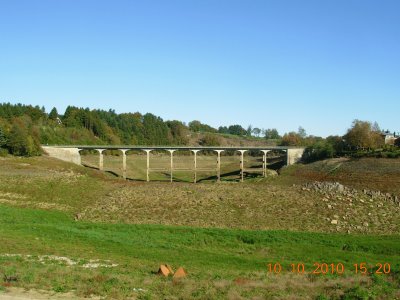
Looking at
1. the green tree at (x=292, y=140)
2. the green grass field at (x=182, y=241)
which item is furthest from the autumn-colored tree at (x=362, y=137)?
the green tree at (x=292, y=140)

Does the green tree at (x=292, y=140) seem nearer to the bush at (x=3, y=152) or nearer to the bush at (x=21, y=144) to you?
the bush at (x=21, y=144)

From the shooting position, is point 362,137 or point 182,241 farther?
point 362,137

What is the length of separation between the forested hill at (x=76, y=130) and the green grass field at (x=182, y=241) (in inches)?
1079

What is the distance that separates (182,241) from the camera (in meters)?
29.1

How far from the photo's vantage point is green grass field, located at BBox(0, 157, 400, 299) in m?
16.5

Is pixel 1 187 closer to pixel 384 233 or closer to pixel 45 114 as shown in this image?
pixel 384 233

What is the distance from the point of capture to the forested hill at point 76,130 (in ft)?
263

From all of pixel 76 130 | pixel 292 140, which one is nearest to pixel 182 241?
pixel 76 130

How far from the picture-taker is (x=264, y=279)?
1836 cm

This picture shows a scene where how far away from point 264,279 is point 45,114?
13288 centimetres

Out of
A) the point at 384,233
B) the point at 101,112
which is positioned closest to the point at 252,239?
the point at 384,233

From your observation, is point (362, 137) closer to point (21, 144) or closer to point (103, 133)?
point (21, 144)

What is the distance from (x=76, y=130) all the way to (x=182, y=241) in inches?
4105
